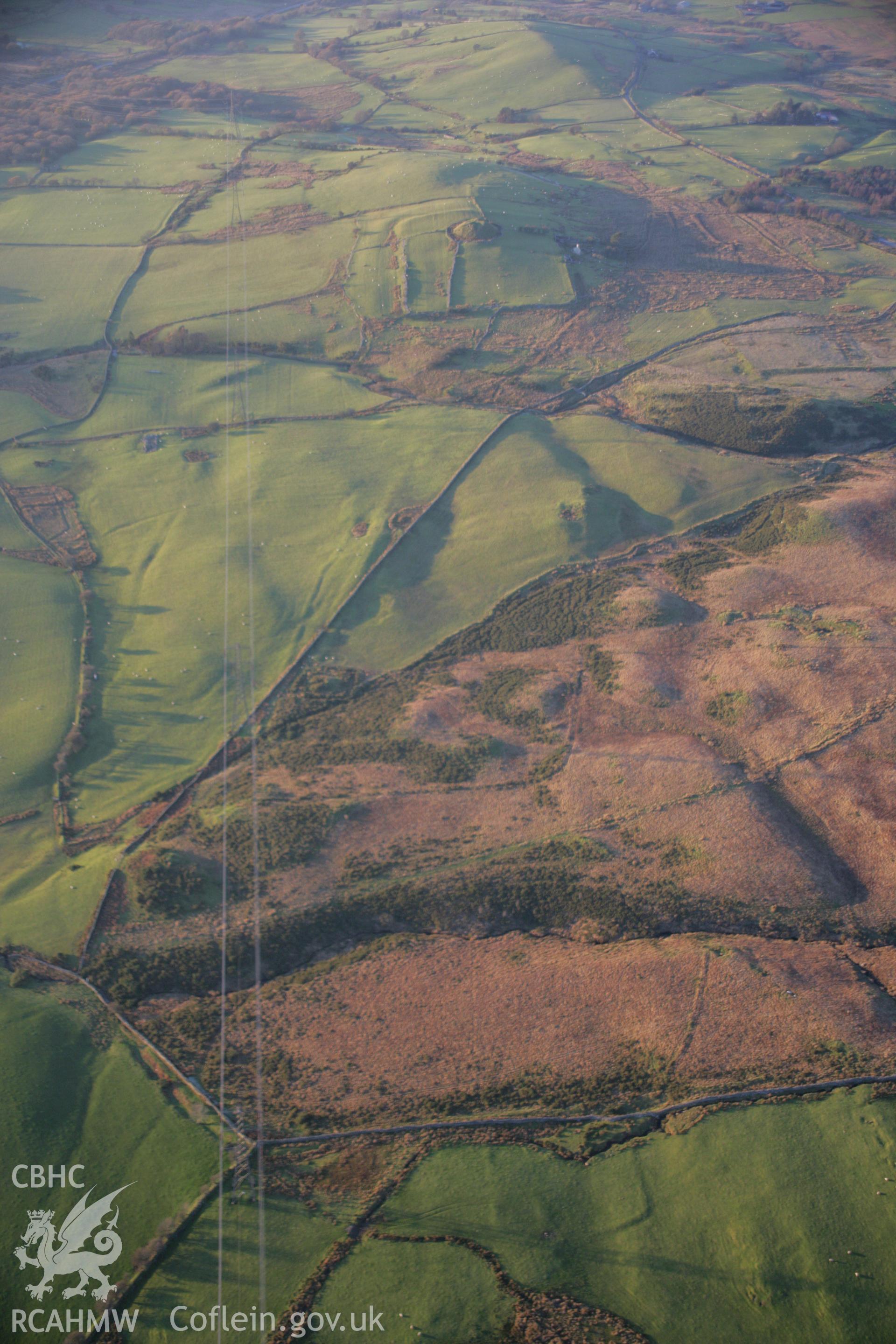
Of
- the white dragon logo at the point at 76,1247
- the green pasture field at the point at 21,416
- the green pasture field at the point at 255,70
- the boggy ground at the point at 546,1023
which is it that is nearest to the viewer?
the white dragon logo at the point at 76,1247

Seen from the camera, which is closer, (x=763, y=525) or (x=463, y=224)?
(x=763, y=525)

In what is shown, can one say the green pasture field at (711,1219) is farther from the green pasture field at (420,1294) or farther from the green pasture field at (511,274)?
the green pasture field at (511,274)

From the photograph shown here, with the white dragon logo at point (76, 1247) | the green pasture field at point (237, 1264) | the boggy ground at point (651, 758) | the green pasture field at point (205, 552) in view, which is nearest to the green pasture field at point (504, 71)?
the green pasture field at point (205, 552)

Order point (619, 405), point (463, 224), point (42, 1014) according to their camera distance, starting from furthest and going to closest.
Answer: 1. point (463, 224)
2. point (619, 405)
3. point (42, 1014)

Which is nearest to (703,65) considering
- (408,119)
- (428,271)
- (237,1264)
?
(408,119)

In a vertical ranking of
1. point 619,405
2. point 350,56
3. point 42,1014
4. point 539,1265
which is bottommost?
point 539,1265

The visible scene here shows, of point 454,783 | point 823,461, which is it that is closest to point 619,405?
point 823,461

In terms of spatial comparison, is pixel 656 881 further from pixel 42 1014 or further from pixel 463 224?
pixel 463 224
